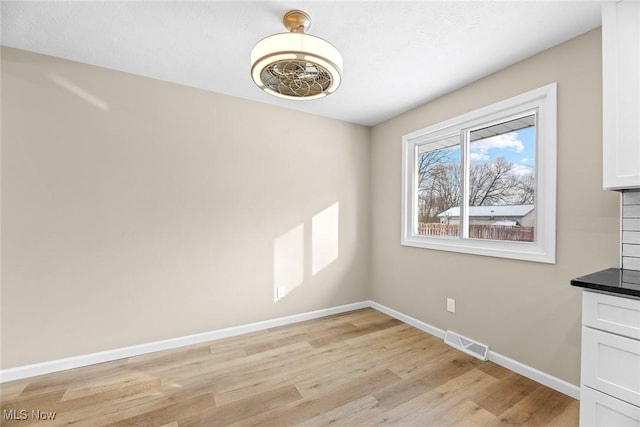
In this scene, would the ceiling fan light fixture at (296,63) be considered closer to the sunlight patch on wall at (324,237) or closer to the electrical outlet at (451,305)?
the sunlight patch on wall at (324,237)

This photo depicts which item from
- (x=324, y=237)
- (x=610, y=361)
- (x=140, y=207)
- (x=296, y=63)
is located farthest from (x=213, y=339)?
(x=610, y=361)

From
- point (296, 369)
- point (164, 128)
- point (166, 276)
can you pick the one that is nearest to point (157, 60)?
point (164, 128)

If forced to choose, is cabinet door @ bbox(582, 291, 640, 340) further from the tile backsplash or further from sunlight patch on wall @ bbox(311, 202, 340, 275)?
sunlight patch on wall @ bbox(311, 202, 340, 275)

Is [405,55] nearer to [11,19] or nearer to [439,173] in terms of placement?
[439,173]

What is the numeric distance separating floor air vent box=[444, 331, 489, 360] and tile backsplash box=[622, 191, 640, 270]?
117 cm

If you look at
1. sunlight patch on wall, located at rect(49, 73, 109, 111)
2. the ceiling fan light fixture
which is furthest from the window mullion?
sunlight patch on wall, located at rect(49, 73, 109, 111)

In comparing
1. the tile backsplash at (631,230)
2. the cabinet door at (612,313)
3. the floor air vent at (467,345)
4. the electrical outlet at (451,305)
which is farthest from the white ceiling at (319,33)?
the floor air vent at (467,345)

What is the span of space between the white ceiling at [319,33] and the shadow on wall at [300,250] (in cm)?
156

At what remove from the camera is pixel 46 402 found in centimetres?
177

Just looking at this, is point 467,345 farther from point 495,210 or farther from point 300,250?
point 300,250

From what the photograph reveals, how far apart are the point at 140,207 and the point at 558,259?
10.6ft

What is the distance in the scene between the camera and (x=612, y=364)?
4.07ft

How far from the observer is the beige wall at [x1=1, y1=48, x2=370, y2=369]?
2.03 metres

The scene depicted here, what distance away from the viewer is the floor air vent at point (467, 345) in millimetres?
2311
